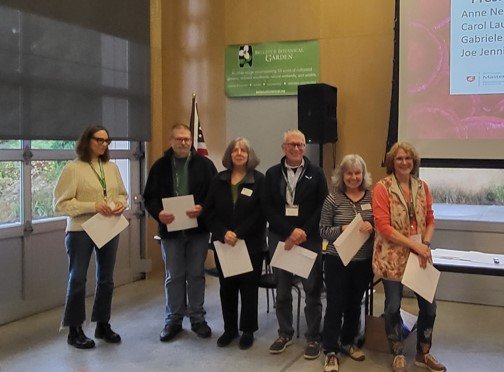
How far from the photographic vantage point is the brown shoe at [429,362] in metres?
3.48

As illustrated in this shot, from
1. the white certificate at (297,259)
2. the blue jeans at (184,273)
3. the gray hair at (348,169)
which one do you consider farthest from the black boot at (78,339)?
the gray hair at (348,169)

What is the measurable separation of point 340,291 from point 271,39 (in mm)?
3145

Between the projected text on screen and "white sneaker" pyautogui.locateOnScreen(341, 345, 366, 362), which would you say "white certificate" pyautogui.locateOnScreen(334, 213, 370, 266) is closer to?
"white sneaker" pyautogui.locateOnScreen(341, 345, 366, 362)

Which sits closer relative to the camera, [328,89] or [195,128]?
[328,89]

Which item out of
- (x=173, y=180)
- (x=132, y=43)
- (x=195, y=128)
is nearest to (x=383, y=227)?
(x=173, y=180)

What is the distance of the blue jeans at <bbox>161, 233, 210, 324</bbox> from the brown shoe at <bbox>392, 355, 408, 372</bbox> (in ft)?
4.59

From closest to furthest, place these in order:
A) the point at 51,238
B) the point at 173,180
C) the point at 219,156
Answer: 1. the point at 173,180
2. the point at 51,238
3. the point at 219,156

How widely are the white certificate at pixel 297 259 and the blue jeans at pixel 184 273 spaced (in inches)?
27.0

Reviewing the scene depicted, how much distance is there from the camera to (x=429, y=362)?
351 cm

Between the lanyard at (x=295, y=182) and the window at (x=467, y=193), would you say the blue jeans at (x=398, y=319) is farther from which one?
the window at (x=467, y=193)

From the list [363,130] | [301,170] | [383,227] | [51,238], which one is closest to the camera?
[383,227]

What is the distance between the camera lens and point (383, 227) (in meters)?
3.34

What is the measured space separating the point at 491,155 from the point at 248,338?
94.6 inches

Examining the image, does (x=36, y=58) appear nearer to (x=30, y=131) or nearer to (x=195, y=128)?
(x=30, y=131)
